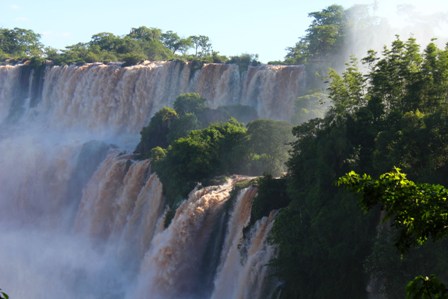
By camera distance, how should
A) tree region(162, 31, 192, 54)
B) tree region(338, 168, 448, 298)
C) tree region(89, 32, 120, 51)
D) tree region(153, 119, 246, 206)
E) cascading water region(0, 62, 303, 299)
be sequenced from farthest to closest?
tree region(162, 31, 192, 54), tree region(89, 32, 120, 51), tree region(153, 119, 246, 206), cascading water region(0, 62, 303, 299), tree region(338, 168, 448, 298)

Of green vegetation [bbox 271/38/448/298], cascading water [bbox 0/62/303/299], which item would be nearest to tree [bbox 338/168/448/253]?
green vegetation [bbox 271/38/448/298]

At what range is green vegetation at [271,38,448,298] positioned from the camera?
40.4ft

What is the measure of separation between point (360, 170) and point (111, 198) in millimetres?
16494

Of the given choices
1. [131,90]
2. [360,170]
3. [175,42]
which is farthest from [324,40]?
[175,42]

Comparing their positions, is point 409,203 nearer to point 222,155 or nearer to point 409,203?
point 409,203

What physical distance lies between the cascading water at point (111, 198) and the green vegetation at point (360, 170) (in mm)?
1460

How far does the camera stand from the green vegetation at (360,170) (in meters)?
12.3

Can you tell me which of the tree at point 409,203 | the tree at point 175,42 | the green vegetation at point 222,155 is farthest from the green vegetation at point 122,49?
the tree at point 409,203

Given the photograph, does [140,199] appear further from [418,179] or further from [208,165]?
[418,179]

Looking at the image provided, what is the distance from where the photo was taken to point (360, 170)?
14656mm

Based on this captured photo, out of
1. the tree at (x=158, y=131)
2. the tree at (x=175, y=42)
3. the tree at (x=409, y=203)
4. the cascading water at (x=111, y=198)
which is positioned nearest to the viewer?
the tree at (x=409, y=203)

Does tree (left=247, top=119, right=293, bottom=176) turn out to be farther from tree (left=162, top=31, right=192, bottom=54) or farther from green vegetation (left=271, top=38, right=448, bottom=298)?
tree (left=162, top=31, right=192, bottom=54)

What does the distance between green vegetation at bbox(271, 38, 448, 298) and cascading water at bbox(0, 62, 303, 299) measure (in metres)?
1.46

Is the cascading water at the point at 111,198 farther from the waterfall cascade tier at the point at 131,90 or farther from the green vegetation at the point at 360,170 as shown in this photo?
the green vegetation at the point at 360,170
